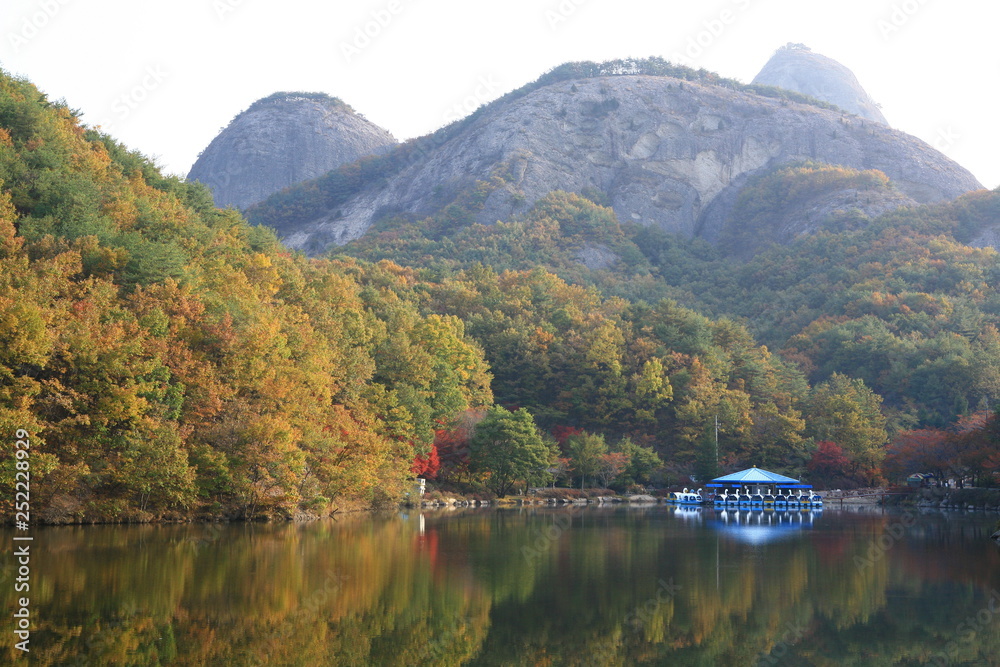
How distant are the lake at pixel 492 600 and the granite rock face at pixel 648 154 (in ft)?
303

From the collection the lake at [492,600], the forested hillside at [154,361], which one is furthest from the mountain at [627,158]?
the lake at [492,600]

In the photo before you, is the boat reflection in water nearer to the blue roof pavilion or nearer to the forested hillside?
the blue roof pavilion

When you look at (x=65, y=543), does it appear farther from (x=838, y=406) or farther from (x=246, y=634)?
(x=838, y=406)

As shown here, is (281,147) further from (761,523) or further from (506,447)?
(761,523)

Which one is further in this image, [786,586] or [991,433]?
[991,433]

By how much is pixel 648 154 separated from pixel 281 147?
6282 cm

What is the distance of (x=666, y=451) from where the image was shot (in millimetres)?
59906

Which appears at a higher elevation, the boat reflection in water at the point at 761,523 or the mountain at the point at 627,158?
the mountain at the point at 627,158

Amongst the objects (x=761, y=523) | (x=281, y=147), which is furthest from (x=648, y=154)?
(x=761, y=523)

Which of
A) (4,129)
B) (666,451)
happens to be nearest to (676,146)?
(666,451)

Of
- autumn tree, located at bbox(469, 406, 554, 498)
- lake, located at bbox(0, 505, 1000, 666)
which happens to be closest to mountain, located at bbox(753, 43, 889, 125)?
autumn tree, located at bbox(469, 406, 554, 498)

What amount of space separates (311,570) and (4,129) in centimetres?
2355

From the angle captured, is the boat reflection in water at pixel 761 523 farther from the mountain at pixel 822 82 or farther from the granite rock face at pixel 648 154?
the mountain at pixel 822 82

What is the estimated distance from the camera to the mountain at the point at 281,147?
149000 millimetres
